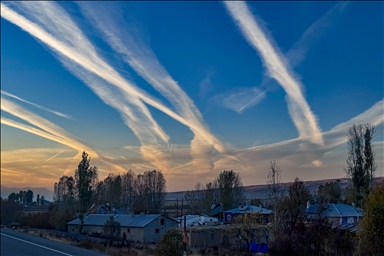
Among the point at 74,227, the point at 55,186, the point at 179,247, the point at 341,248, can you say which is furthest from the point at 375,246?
the point at 55,186

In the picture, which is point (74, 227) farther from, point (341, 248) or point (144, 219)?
point (341, 248)

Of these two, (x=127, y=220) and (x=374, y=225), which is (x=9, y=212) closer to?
(x=127, y=220)

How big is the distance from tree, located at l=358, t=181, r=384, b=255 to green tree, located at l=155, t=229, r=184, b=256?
9.22 m

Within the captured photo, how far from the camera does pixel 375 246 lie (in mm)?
20062

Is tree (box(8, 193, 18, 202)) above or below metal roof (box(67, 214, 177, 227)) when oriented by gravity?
above

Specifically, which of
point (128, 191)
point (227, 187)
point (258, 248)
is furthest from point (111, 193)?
point (258, 248)

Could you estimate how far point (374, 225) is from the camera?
19938 mm

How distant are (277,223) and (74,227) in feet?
159

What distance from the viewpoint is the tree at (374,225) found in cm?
1988

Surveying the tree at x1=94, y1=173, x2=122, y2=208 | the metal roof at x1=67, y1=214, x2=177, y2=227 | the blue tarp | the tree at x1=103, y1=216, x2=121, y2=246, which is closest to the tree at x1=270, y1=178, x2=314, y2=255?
the blue tarp

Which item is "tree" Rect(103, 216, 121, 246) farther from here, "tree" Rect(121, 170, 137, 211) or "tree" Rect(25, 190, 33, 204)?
"tree" Rect(25, 190, 33, 204)

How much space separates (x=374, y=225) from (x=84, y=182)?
5168cm

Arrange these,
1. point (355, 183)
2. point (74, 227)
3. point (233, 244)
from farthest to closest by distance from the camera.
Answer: point (74, 227) → point (355, 183) → point (233, 244)

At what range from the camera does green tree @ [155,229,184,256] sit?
20.5m
